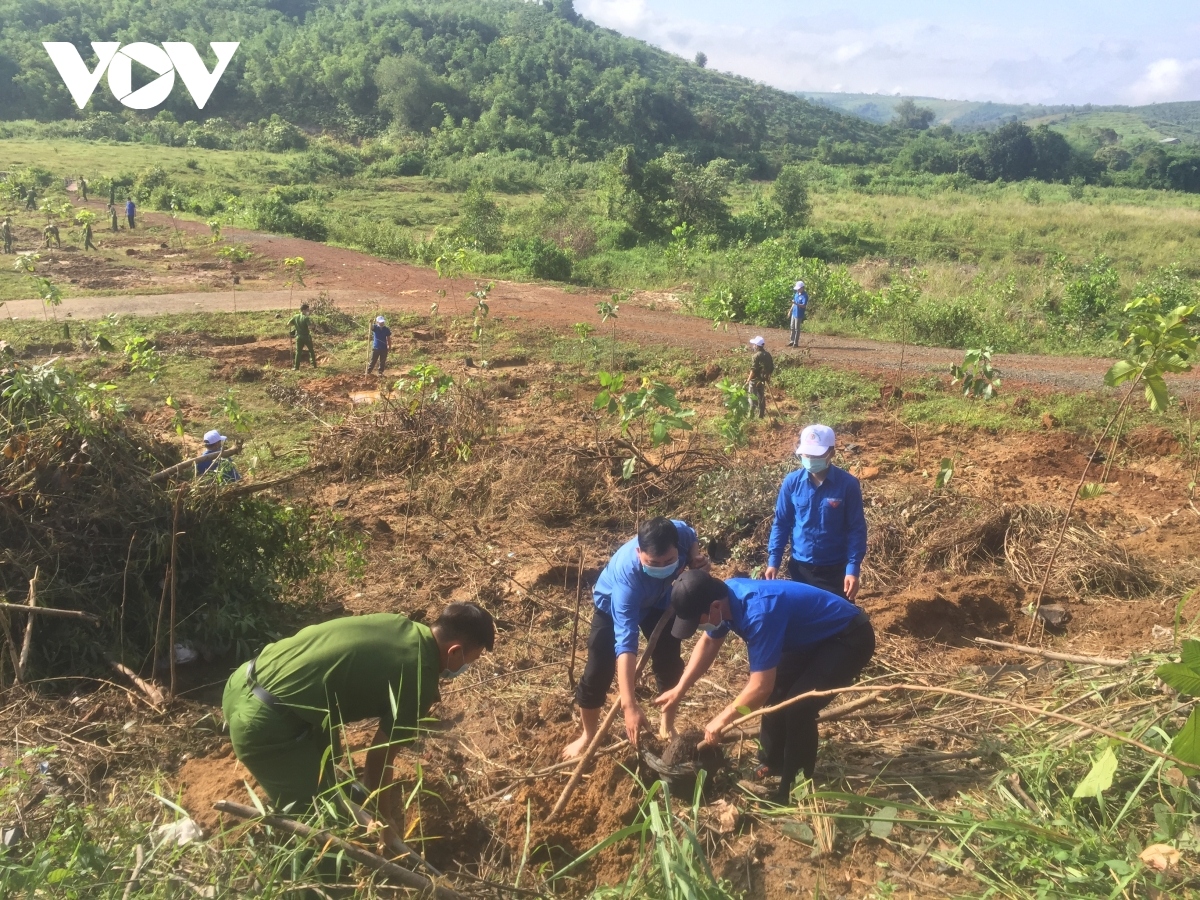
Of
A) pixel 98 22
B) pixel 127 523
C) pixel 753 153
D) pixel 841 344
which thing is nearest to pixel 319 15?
pixel 98 22

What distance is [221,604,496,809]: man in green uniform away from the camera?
8.21 feet

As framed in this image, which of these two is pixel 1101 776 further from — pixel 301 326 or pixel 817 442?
pixel 301 326

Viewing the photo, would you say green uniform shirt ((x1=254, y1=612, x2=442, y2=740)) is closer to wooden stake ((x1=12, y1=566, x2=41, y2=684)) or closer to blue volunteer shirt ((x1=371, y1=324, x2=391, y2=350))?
wooden stake ((x1=12, y1=566, x2=41, y2=684))

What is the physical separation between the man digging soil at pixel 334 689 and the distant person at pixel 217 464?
2224 mm

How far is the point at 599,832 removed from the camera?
120 inches

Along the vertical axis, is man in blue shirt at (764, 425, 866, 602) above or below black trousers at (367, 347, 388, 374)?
above

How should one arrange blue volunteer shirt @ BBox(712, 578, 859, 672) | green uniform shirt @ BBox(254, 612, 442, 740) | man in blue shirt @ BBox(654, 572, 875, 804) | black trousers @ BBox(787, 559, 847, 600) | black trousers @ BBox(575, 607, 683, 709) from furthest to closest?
1. black trousers @ BBox(787, 559, 847, 600)
2. black trousers @ BBox(575, 607, 683, 709)
3. blue volunteer shirt @ BBox(712, 578, 859, 672)
4. man in blue shirt @ BBox(654, 572, 875, 804)
5. green uniform shirt @ BBox(254, 612, 442, 740)

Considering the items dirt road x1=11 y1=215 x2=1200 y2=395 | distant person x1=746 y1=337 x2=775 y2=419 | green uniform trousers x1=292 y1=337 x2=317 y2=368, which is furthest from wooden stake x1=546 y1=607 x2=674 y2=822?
green uniform trousers x1=292 y1=337 x2=317 y2=368

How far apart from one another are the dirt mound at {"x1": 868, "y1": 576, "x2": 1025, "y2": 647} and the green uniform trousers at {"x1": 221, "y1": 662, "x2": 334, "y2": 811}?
134 inches

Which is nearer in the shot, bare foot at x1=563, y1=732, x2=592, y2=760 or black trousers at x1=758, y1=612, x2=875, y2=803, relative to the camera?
black trousers at x1=758, y1=612, x2=875, y2=803

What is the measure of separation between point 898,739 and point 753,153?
57.4 meters

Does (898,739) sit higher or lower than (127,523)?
lower

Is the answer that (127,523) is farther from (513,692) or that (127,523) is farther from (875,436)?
(875,436)

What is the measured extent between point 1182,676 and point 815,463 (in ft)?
6.84
